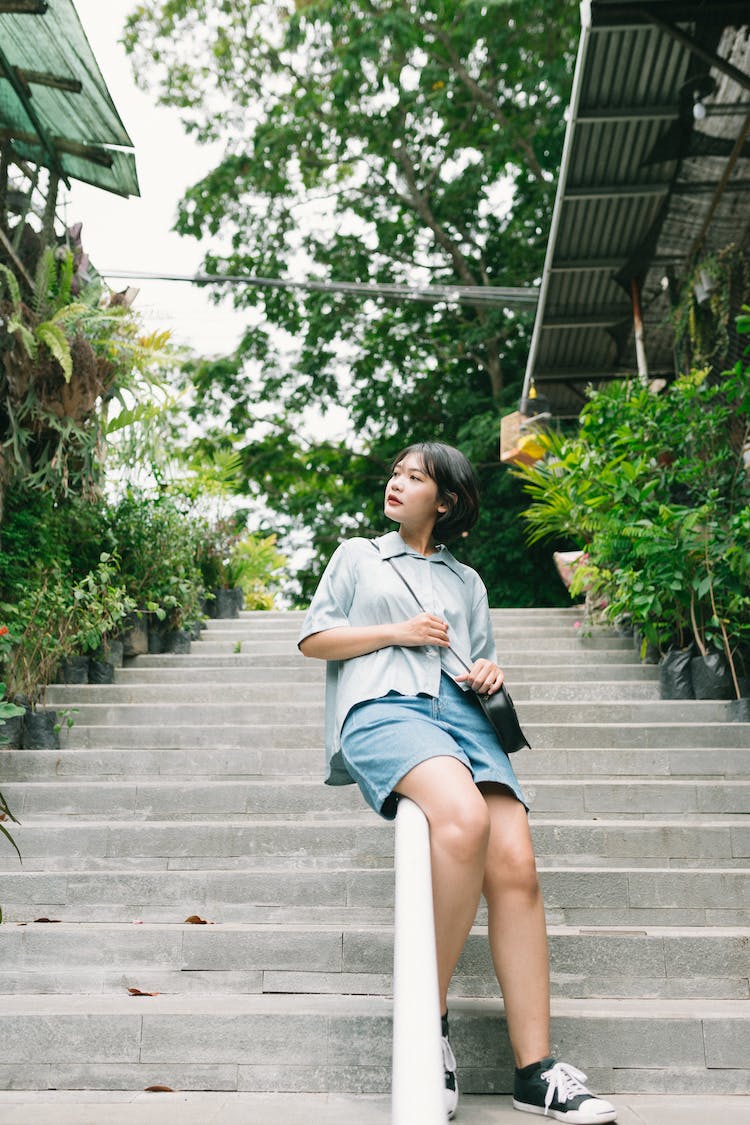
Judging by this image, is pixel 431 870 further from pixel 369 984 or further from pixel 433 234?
pixel 433 234

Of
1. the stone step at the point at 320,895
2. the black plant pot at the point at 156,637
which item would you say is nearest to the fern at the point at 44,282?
the black plant pot at the point at 156,637

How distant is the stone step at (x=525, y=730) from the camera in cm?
441

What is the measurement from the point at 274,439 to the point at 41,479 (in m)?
8.51

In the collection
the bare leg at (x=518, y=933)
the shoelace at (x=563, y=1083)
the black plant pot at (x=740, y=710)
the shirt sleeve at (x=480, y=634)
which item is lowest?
the shoelace at (x=563, y=1083)

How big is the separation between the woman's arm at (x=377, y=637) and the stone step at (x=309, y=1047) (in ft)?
2.84

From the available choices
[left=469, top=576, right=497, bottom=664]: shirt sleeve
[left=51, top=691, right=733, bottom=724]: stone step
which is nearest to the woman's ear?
[left=469, top=576, right=497, bottom=664]: shirt sleeve

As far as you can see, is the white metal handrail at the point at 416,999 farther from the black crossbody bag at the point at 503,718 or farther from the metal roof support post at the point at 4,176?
the metal roof support post at the point at 4,176

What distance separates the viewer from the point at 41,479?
6141mm

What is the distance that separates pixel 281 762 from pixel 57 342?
2686 millimetres

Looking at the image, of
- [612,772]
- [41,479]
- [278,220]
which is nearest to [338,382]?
[278,220]

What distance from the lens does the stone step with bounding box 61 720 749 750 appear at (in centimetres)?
441

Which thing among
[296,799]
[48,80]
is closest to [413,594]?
[296,799]

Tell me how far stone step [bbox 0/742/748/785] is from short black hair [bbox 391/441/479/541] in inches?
65.7

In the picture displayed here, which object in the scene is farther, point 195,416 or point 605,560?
point 195,416
